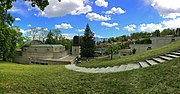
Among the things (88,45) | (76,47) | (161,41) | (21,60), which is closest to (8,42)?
(21,60)

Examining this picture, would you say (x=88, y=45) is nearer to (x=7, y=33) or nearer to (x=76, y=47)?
(x=76, y=47)

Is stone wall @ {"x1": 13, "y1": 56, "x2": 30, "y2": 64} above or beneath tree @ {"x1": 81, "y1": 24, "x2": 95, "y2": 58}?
beneath

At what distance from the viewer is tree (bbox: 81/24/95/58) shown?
51.7 m

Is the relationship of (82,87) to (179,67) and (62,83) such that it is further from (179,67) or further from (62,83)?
(179,67)

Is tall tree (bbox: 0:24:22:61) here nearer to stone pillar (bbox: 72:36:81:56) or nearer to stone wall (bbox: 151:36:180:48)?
stone pillar (bbox: 72:36:81:56)

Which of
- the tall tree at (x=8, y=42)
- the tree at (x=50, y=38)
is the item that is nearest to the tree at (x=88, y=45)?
the tall tree at (x=8, y=42)

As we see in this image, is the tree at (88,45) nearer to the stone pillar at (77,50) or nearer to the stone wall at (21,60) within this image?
the stone pillar at (77,50)

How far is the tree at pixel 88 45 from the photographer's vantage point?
5169 cm

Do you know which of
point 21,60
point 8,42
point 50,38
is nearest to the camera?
point 8,42

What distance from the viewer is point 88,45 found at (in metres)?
53.2

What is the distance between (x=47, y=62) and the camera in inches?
1700

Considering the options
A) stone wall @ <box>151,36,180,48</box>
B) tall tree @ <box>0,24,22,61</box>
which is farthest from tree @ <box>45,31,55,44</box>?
stone wall @ <box>151,36,180,48</box>

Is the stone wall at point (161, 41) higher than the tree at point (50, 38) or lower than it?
lower

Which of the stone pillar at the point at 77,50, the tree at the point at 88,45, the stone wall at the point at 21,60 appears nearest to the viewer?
the stone wall at the point at 21,60
